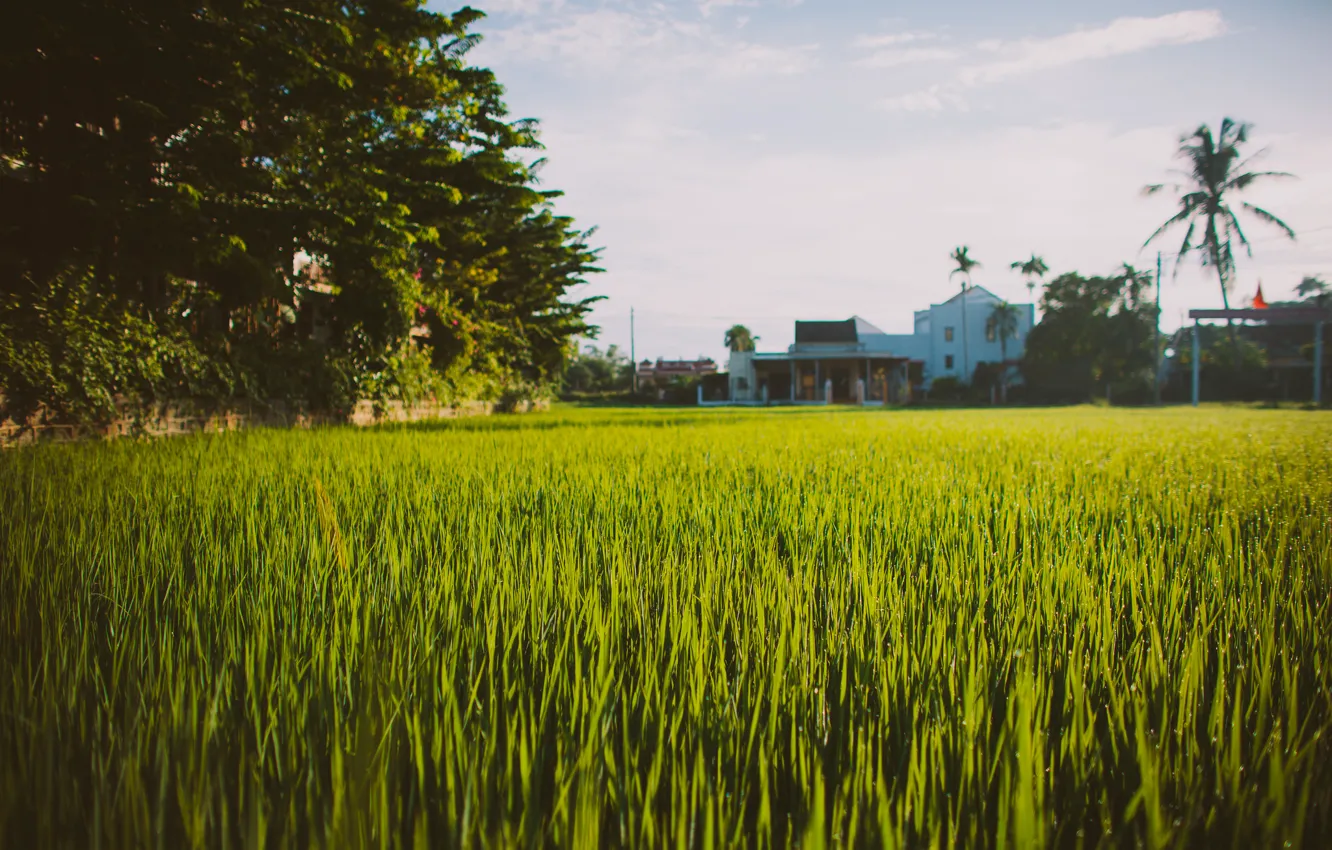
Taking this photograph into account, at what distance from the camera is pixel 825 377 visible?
4453 cm

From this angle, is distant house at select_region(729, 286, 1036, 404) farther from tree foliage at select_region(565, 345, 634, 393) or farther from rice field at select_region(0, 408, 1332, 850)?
rice field at select_region(0, 408, 1332, 850)

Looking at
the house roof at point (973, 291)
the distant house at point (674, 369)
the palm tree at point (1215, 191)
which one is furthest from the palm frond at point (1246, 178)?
the distant house at point (674, 369)

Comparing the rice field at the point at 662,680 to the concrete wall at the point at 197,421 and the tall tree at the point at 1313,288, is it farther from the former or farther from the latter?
the tall tree at the point at 1313,288

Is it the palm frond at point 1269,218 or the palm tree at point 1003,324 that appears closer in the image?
the palm frond at point 1269,218

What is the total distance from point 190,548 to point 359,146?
8.59 m

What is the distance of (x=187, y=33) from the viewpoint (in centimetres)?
582

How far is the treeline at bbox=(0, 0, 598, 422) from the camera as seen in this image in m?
5.67

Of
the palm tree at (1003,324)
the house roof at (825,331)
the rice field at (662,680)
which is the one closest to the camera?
the rice field at (662,680)

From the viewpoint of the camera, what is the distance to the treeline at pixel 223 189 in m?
5.67

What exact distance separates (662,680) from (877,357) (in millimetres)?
42188

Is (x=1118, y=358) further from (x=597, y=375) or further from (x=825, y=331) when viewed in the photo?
(x=597, y=375)

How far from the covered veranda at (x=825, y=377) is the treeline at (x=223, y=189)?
1285 inches

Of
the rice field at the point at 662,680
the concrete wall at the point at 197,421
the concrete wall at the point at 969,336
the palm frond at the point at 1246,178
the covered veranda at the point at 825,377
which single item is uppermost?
the palm frond at the point at 1246,178

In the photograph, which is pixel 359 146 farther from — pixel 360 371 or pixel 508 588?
pixel 508 588
